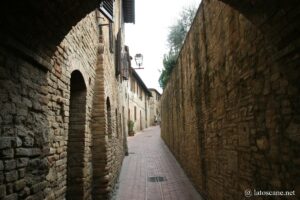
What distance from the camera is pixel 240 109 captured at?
3.87m

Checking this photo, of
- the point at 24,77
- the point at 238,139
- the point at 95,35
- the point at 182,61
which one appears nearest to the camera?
the point at 24,77

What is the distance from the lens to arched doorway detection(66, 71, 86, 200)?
4980mm

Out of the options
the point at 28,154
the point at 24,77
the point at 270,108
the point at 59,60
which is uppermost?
the point at 59,60

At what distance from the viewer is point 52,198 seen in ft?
11.2

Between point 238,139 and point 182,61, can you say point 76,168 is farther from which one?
point 182,61

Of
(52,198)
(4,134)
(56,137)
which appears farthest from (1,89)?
(52,198)

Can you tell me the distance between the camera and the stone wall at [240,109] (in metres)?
2.74

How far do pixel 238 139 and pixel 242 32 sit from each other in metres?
1.53

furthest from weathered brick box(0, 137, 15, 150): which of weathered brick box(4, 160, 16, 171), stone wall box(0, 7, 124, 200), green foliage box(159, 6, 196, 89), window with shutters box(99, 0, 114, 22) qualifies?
green foliage box(159, 6, 196, 89)

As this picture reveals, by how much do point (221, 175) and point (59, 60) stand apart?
3406mm

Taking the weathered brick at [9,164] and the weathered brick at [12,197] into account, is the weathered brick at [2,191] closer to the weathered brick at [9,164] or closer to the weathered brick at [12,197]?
the weathered brick at [12,197]

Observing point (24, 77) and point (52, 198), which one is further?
point (52, 198)

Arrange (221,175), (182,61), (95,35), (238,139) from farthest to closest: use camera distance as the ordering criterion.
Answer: (182,61), (95,35), (221,175), (238,139)

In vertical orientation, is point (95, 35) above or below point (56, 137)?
above
